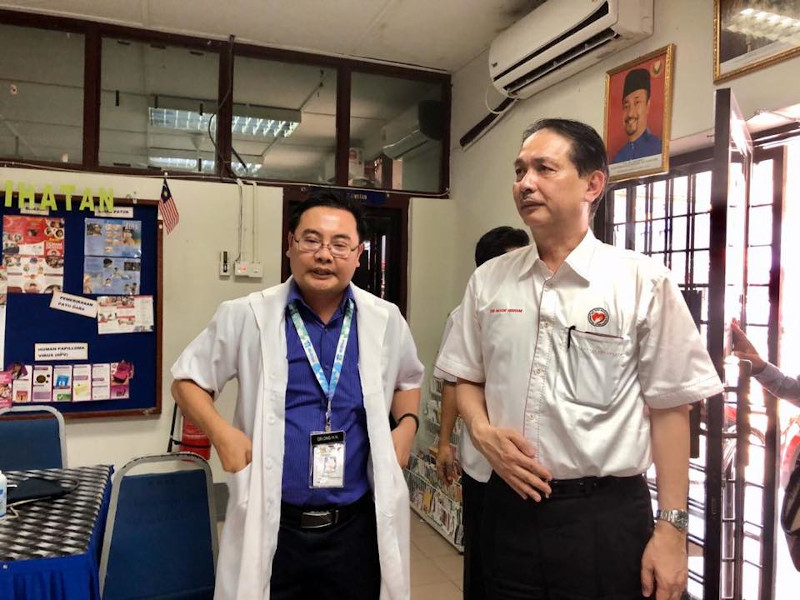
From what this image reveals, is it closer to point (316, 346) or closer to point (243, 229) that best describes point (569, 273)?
point (316, 346)

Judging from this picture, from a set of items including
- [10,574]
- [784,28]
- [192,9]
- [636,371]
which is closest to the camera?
[636,371]

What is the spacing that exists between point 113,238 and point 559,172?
299cm

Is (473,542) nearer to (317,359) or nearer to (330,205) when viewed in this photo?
(317,359)

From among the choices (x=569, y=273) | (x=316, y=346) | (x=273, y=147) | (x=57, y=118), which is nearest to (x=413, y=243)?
(x=273, y=147)

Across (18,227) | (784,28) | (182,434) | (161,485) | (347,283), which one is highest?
(784,28)

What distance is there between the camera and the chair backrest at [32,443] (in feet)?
7.52

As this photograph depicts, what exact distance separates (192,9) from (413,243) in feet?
6.44

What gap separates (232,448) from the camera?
4.49 ft

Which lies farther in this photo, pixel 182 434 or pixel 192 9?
pixel 182 434

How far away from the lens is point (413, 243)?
161 inches

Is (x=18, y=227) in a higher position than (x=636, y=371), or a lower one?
higher

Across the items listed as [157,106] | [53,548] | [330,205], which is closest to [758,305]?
[330,205]

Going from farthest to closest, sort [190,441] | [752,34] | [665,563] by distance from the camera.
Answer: [190,441] < [752,34] < [665,563]

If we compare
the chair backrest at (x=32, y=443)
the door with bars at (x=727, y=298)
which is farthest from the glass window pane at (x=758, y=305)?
the chair backrest at (x=32, y=443)
